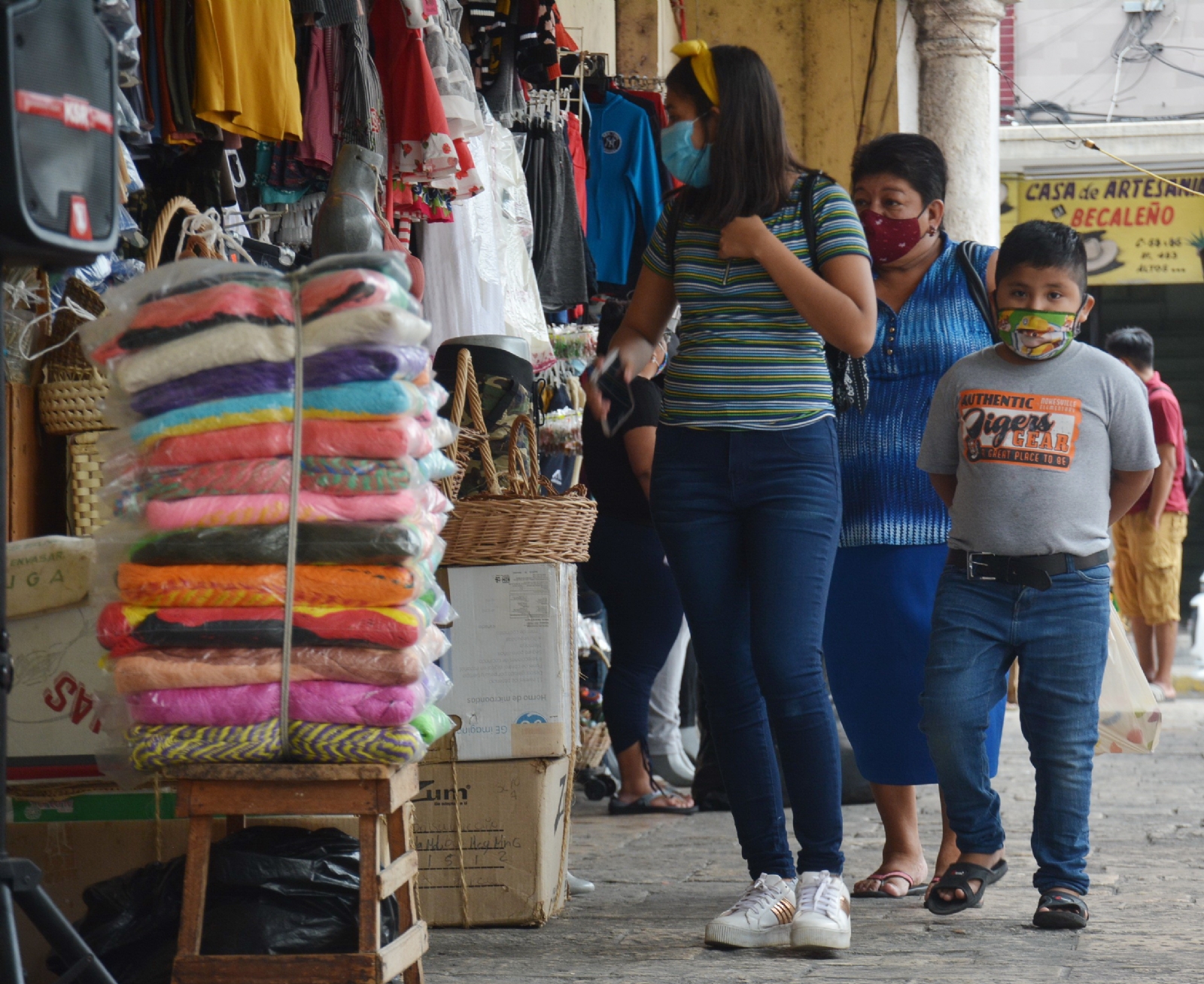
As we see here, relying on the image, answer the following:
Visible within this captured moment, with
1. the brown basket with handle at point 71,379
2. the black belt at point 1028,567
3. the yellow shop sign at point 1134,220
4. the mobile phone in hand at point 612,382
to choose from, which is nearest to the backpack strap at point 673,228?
the mobile phone in hand at point 612,382

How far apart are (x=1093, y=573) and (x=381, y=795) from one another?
1708mm

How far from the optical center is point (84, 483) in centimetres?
340

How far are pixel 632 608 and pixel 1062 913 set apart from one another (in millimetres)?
2037

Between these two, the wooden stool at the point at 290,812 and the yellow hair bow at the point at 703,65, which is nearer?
the wooden stool at the point at 290,812

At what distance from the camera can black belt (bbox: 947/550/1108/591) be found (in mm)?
3273

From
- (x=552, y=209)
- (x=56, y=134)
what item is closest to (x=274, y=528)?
(x=56, y=134)

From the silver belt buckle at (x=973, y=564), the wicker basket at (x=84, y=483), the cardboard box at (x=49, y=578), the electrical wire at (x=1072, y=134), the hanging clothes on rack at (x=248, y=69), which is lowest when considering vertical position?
the silver belt buckle at (x=973, y=564)

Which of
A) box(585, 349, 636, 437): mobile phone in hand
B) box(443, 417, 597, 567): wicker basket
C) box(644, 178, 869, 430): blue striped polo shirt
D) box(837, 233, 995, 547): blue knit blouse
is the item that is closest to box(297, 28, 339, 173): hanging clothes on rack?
box(443, 417, 597, 567): wicker basket

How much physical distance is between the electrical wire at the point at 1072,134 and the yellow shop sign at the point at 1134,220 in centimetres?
13

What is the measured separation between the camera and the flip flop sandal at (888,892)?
11.9ft

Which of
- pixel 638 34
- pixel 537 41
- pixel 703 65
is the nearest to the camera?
pixel 703 65

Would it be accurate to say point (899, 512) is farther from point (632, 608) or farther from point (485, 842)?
point (632, 608)

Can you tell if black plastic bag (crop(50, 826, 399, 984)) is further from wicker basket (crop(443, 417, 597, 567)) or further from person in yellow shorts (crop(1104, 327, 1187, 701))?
person in yellow shorts (crop(1104, 327, 1187, 701))

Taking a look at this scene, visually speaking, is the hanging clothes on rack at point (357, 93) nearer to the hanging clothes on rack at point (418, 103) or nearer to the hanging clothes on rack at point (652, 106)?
the hanging clothes on rack at point (418, 103)
